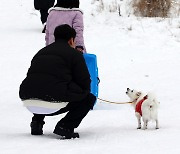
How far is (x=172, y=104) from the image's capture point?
6.83 metres

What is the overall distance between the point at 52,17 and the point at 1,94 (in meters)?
1.96

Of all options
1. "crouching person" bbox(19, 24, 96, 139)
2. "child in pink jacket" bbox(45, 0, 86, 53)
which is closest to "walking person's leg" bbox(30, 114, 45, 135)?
"crouching person" bbox(19, 24, 96, 139)

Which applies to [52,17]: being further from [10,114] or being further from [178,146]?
[178,146]

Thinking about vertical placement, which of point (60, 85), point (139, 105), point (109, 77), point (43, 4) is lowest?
point (109, 77)

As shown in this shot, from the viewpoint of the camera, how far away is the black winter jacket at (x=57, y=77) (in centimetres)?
472

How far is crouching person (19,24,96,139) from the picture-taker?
15.5 ft

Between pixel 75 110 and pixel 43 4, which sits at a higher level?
pixel 43 4

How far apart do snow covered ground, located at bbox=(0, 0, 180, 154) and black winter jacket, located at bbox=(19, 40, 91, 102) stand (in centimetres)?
45

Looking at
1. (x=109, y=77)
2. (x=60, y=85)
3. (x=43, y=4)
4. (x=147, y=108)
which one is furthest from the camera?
(x=43, y=4)

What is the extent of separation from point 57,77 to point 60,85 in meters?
0.08

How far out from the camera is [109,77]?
8633 mm

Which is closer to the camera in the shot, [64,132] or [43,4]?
[64,132]

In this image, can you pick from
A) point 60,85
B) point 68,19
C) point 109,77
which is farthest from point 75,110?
point 109,77

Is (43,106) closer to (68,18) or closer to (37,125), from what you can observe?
(37,125)
